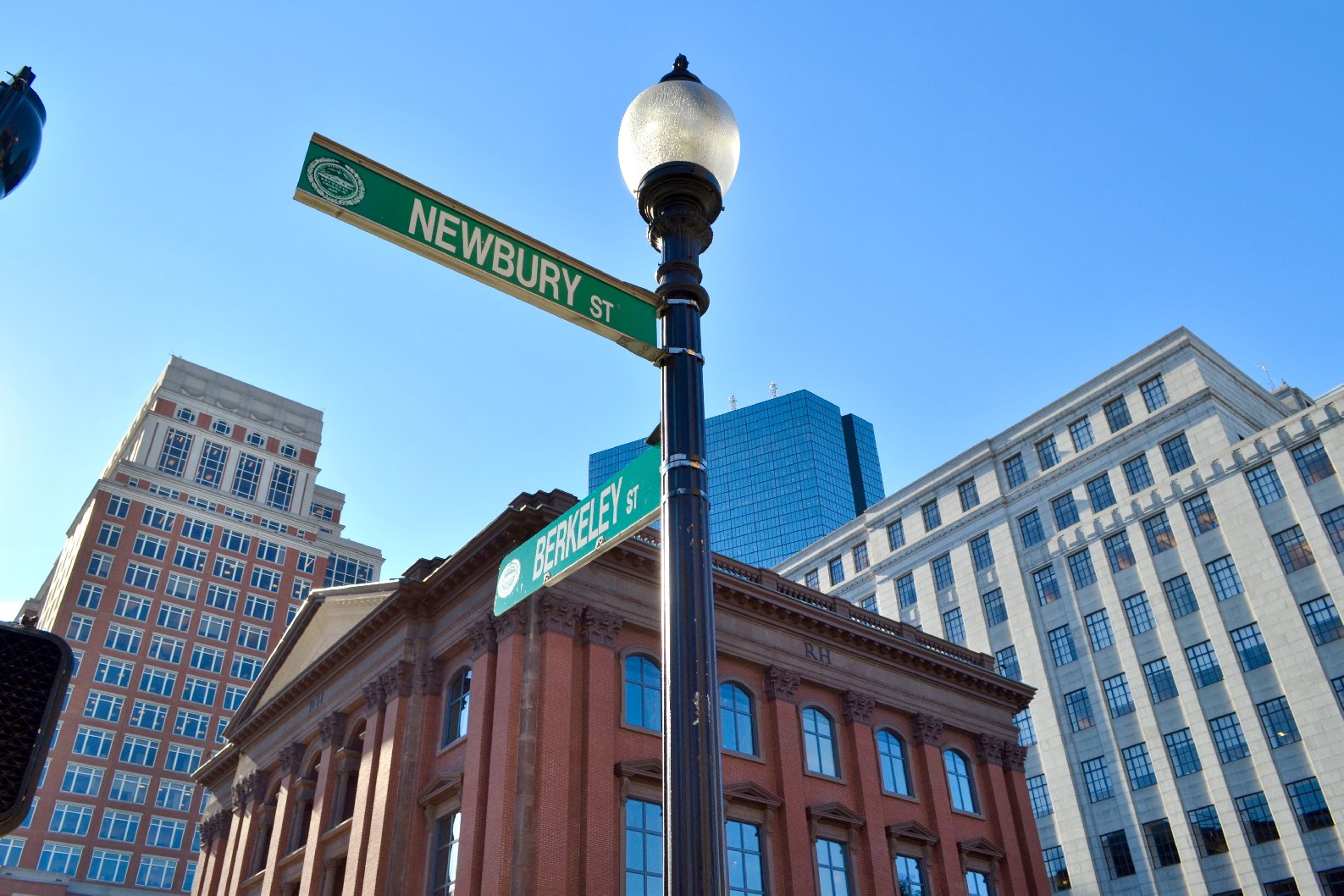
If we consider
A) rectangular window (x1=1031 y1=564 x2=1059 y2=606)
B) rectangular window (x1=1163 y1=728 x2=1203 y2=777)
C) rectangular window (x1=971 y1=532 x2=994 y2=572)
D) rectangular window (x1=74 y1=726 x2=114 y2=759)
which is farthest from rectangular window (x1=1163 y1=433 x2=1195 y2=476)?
rectangular window (x1=74 y1=726 x2=114 y2=759)

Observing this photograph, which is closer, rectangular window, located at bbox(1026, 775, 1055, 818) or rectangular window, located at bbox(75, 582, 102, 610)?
rectangular window, located at bbox(1026, 775, 1055, 818)

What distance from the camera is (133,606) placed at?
8400 cm

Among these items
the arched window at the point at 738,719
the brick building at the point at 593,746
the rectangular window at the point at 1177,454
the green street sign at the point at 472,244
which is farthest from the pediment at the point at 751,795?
the rectangular window at the point at 1177,454

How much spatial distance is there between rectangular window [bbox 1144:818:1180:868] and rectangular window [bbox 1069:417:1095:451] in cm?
1982

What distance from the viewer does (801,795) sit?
101 ft

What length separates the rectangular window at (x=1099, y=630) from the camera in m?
52.5

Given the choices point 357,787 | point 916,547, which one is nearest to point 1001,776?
point 357,787

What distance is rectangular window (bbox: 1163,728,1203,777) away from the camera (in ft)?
155

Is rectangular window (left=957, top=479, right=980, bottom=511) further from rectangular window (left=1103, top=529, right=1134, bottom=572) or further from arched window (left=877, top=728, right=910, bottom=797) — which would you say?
arched window (left=877, top=728, right=910, bottom=797)

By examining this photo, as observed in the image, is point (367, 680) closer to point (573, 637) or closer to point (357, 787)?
point (357, 787)

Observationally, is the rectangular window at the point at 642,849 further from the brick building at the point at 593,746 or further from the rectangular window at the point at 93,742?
the rectangular window at the point at 93,742

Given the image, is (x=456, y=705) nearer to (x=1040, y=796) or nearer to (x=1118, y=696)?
(x=1040, y=796)

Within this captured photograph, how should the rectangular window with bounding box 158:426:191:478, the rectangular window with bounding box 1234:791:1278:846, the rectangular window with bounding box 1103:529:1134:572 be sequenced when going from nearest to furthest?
the rectangular window with bounding box 1234:791:1278:846, the rectangular window with bounding box 1103:529:1134:572, the rectangular window with bounding box 158:426:191:478

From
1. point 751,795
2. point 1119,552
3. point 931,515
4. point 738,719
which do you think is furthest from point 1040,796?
point 751,795
